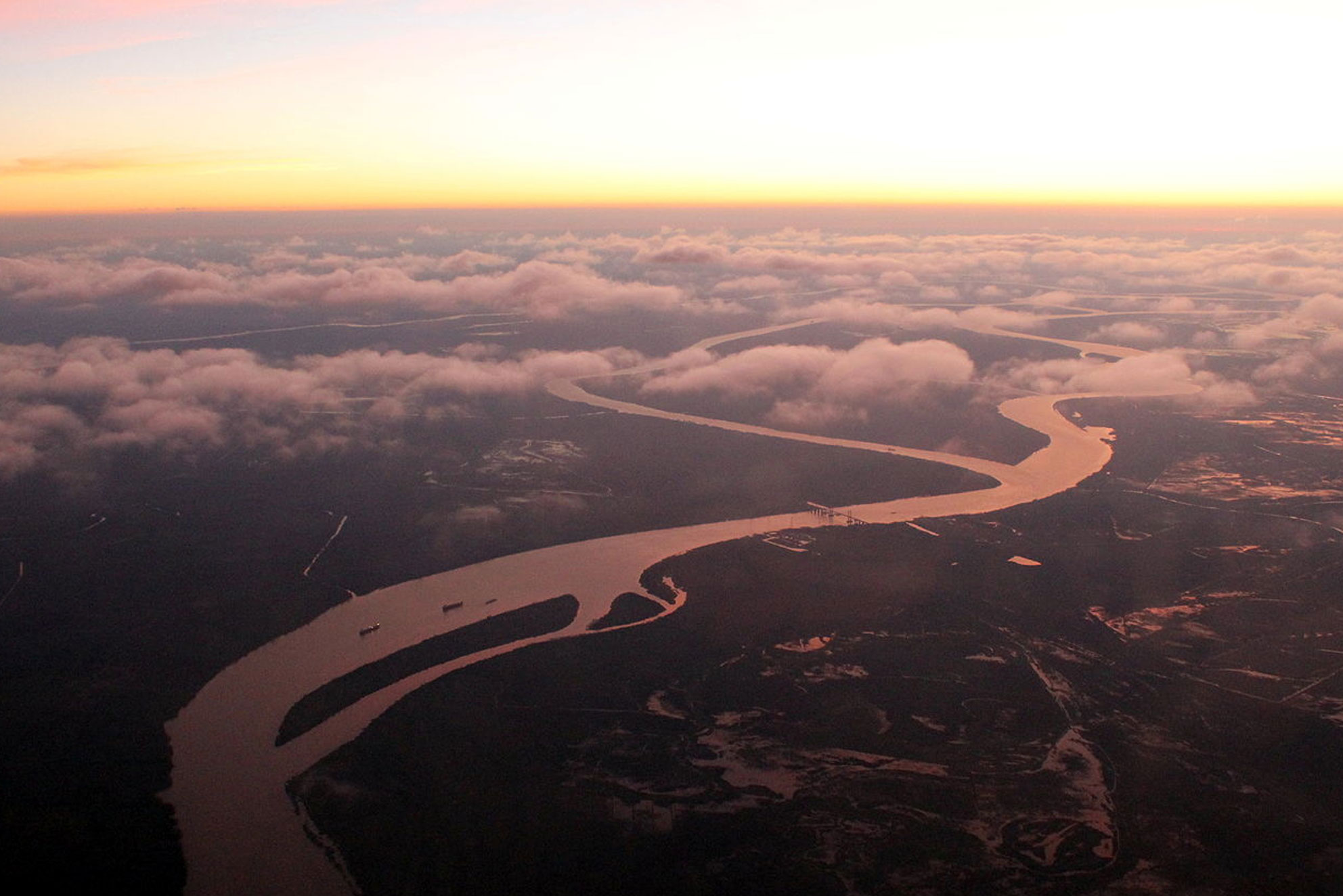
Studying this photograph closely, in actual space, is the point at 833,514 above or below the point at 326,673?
below

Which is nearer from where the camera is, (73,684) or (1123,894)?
(1123,894)

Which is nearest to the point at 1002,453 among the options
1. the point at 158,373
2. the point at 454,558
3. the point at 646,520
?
the point at 646,520

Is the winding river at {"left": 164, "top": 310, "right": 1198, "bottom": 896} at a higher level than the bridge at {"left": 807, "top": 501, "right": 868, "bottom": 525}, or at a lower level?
higher

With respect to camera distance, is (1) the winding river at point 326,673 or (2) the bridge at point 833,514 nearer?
(1) the winding river at point 326,673

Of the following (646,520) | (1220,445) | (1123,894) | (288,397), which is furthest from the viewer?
(288,397)

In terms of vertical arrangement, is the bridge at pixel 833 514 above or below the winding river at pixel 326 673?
below

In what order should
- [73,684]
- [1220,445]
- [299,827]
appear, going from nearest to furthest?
[299,827], [73,684], [1220,445]

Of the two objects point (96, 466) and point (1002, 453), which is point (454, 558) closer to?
point (96, 466)

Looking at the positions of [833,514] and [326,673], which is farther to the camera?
[833,514]
